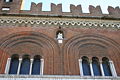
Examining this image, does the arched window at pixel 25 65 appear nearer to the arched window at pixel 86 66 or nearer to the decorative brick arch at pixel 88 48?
the decorative brick arch at pixel 88 48

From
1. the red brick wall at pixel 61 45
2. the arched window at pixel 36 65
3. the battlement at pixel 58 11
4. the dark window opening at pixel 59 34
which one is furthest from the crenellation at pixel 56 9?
the arched window at pixel 36 65

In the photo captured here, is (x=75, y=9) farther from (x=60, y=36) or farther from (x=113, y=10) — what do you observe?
(x=60, y=36)

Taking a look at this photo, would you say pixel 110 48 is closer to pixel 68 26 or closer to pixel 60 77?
pixel 68 26

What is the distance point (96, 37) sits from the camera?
9.52 m

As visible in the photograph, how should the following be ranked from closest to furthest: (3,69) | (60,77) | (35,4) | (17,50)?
(60,77) → (3,69) → (17,50) → (35,4)

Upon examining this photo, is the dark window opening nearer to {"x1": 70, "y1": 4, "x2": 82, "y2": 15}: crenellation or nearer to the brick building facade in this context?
the brick building facade

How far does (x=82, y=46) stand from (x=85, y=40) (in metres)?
0.37

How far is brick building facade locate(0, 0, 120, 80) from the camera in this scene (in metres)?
8.07

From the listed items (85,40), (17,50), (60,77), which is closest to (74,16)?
(85,40)

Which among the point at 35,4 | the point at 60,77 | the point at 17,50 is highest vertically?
the point at 35,4

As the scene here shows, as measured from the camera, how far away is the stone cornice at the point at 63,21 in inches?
392

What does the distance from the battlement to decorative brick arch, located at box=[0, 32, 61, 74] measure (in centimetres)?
149

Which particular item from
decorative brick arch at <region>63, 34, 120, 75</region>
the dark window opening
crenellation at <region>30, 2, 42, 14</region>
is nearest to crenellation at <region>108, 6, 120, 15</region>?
decorative brick arch at <region>63, 34, 120, 75</region>

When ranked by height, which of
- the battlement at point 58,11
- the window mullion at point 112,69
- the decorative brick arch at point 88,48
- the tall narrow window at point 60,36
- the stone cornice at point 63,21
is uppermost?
the battlement at point 58,11
